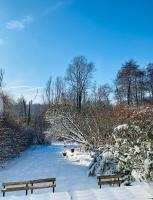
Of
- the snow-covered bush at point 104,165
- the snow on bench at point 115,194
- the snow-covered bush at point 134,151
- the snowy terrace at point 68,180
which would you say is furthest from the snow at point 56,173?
the snow on bench at point 115,194

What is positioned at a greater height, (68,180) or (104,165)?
(104,165)

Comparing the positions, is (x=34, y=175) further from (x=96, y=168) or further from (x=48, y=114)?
(x=48, y=114)

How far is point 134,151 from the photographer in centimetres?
1123

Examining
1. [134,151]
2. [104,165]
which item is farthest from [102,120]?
[134,151]

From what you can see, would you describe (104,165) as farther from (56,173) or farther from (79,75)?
(79,75)

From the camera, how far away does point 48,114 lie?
85.1 feet

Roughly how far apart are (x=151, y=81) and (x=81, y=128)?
20.9m

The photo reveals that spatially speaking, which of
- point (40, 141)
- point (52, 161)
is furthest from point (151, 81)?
point (52, 161)

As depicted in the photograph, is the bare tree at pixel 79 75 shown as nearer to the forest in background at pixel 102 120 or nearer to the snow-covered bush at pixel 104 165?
the forest in background at pixel 102 120

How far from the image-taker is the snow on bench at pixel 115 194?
374 inches

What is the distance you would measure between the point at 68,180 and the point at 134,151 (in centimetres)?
538

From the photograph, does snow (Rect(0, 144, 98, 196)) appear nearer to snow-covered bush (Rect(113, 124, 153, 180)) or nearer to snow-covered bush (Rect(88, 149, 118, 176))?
snow-covered bush (Rect(88, 149, 118, 176))

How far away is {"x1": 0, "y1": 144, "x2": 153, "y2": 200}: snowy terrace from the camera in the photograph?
9.77m

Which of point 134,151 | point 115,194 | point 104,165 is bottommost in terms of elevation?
point 115,194
